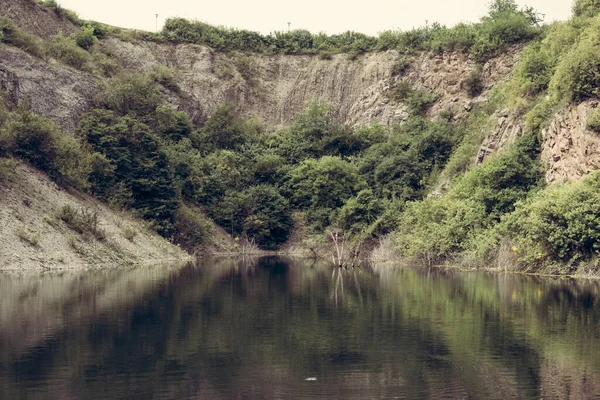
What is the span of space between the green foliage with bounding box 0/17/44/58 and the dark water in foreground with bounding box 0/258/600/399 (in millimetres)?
41698

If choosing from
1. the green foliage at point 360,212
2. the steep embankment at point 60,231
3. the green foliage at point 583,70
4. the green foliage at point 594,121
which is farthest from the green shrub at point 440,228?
the steep embankment at point 60,231

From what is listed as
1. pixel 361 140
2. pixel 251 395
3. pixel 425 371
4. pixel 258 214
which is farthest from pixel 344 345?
pixel 361 140

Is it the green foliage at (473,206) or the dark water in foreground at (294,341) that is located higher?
the green foliage at (473,206)

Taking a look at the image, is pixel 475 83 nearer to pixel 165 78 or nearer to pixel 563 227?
pixel 165 78

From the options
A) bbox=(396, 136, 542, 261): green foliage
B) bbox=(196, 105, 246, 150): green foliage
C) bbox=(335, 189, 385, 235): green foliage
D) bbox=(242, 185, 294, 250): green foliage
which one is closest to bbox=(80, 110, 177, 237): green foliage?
bbox=(242, 185, 294, 250): green foliage

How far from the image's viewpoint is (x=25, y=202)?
55.5 m

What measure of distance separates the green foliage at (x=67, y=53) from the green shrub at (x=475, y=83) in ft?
129

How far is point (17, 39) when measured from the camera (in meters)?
76.6

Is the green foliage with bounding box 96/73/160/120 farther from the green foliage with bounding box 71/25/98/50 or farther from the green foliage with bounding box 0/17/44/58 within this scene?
the green foliage with bounding box 71/25/98/50

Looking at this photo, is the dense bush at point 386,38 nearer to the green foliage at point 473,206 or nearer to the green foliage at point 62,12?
the green foliage at point 62,12

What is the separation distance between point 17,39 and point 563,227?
166 feet

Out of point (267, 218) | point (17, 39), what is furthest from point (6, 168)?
point (267, 218)

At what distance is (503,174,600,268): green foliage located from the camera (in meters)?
48.6

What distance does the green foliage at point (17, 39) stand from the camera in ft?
250
